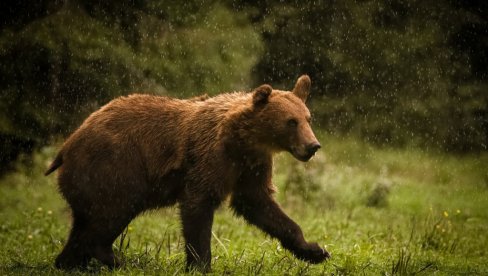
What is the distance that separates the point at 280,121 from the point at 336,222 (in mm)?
4847

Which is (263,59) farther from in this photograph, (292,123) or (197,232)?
(197,232)

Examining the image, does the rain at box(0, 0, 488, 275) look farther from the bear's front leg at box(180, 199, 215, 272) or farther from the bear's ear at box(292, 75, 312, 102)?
the bear's ear at box(292, 75, 312, 102)

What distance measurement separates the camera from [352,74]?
15461mm

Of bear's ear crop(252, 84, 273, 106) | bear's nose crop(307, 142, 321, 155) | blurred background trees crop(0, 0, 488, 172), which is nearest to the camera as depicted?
bear's nose crop(307, 142, 321, 155)

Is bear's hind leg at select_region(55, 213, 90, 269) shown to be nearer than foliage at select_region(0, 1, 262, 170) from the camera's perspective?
Yes

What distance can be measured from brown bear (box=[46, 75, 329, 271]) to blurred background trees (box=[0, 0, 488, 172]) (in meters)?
4.72

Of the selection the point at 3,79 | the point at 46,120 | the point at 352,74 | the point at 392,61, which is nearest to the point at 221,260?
the point at 46,120

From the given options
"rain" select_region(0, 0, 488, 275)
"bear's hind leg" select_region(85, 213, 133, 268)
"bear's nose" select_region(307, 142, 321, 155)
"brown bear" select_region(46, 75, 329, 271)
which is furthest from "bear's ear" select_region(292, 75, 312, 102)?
"bear's hind leg" select_region(85, 213, 133, 268)

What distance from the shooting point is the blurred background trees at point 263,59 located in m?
10.7

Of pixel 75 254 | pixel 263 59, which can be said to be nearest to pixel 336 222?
pixel 263 59

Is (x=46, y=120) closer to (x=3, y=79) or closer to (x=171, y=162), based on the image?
(x=3, y=79)

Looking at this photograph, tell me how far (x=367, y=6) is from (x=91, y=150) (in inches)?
409

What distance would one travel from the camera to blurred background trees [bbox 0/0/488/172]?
10688 mm

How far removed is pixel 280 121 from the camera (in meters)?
5.79
